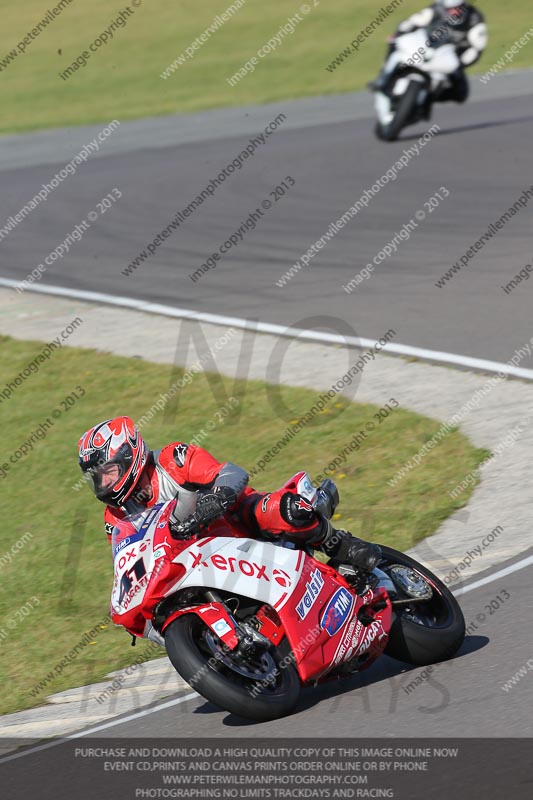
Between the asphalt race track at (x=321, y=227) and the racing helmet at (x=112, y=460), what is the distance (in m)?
5.92

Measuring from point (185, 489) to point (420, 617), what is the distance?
53.9 inches

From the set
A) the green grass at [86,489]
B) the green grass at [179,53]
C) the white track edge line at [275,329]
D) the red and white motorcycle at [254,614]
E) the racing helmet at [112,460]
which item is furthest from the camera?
the green grass at [179,53]

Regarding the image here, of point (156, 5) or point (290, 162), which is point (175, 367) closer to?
point (290, 162)

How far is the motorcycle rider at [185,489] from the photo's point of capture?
6.69m

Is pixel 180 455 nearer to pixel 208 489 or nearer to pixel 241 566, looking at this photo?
pixel 208 489

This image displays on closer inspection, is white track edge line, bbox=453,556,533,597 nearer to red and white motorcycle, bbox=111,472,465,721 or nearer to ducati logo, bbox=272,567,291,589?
red and white motorcycle, bbox=111,472,465,721

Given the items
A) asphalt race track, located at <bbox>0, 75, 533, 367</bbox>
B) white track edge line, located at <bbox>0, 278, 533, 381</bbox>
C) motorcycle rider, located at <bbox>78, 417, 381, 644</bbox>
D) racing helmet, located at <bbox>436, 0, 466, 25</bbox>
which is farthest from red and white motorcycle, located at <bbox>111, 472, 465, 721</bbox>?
racing helmet, located at <bbox>436, 0, 466, 25</bbox>

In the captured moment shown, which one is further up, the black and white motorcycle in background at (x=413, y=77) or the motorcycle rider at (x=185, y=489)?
the motorcycle rider at (x=185, y=489)

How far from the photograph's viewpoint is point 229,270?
16.5 m

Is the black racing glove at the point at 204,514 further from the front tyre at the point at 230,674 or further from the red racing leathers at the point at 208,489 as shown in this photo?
the front tyre at the point at 230,674

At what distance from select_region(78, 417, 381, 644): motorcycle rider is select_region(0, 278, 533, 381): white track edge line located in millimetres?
5069

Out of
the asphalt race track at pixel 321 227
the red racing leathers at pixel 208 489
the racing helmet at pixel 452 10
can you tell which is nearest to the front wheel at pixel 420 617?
the red racing leathers at pixel 208 489

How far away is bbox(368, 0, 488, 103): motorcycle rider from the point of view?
2144cm

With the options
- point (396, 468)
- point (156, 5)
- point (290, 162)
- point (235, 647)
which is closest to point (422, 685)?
point (235, 647)
